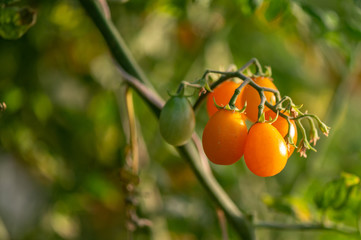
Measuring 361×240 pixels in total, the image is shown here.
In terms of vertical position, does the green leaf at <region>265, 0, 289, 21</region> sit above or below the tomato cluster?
above

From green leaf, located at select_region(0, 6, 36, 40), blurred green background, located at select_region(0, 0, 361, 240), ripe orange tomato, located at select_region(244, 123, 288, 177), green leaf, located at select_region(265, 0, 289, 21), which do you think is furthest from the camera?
blurred green background, located at select_region(0, 0, 361, 240)

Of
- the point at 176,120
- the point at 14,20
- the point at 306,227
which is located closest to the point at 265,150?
the point at 176,120

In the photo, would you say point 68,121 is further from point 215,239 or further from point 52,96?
point 215,239

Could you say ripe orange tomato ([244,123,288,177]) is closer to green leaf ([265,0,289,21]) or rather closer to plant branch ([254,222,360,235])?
plant branch ([254,222,360,235])

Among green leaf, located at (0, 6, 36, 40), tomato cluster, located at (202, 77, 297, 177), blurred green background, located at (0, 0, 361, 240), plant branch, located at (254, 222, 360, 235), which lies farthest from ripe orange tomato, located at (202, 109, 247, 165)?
blurred green background, located at (0, 0, 361, 240)

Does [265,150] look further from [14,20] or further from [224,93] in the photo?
[14,20]

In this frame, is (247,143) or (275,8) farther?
(275,8)

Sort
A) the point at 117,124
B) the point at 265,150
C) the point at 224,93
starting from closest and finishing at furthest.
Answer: the point at 265,150 → the point at 224,93 → the point at 117,124

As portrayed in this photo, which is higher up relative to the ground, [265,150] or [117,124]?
[265,150]
